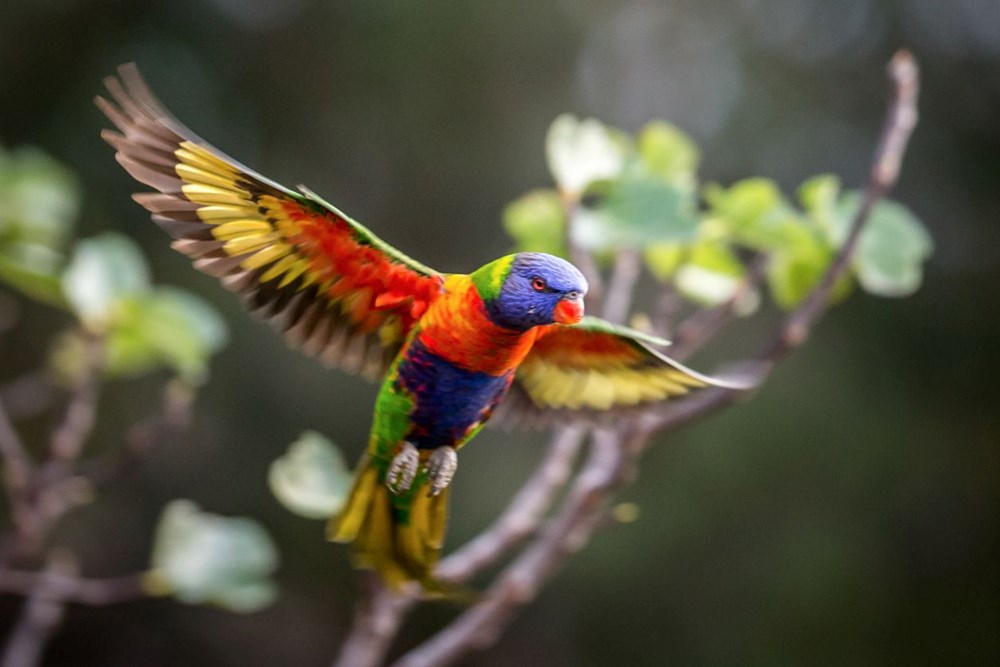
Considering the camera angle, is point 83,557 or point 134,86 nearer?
point 134,86

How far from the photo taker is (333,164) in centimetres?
295

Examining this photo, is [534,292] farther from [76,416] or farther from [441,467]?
[76,416]

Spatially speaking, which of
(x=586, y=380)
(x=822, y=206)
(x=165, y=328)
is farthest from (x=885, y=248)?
(x=165, y=328)

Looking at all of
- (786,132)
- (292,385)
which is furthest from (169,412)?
(786,132)

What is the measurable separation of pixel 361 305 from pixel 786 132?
2592 mm

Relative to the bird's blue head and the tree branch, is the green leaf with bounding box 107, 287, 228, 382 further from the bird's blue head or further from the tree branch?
the bird's blue head

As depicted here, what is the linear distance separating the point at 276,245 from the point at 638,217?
408 millimetres

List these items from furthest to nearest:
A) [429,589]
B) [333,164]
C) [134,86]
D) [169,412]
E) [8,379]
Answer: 1. [333,164]
2. [8,379]
3. [169,412]
4. [429,589]
5. [134,86]

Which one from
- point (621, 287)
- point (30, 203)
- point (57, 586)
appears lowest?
point (57, 586)

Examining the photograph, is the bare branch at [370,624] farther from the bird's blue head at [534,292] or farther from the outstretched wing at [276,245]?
the bird's blue head at [534,292]

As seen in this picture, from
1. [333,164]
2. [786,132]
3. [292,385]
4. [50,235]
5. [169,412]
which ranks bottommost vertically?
[292,385]

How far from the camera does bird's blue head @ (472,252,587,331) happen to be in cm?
56

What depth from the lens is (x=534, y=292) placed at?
569 mm

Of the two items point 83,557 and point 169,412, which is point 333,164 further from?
point 169,412
